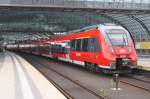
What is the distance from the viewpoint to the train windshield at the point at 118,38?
25.8 metres

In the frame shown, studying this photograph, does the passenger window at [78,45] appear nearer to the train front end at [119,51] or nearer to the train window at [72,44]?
the train window at [72,44]

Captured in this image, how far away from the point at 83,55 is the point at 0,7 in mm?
22462

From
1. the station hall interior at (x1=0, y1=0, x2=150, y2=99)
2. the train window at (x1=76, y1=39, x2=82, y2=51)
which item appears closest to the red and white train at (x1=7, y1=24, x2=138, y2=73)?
the station hall interior at (x1=0, y1=0, x2=150, y2=99)

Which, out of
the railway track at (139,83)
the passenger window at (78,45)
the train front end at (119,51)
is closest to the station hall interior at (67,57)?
the railway track at (139,83)

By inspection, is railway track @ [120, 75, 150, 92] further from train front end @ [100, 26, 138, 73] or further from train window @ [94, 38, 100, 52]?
train window @ [94, 38, 100, 52]

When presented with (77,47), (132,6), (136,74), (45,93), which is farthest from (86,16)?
(45,93)

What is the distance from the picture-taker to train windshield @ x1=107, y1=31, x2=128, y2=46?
25844 millimetres

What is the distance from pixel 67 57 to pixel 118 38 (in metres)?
13.4

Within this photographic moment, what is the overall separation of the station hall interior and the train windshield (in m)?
0.16

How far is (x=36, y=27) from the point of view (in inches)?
3787

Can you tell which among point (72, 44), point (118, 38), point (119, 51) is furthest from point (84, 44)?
point (119, 51)

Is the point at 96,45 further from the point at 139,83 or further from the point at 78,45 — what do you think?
the point at 78,45

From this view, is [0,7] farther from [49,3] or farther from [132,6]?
[132,6]

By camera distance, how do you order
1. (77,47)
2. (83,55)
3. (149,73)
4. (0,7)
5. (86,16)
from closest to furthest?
(149,73) < (83,55) < (77,47) < (0,7) < (86,16)
